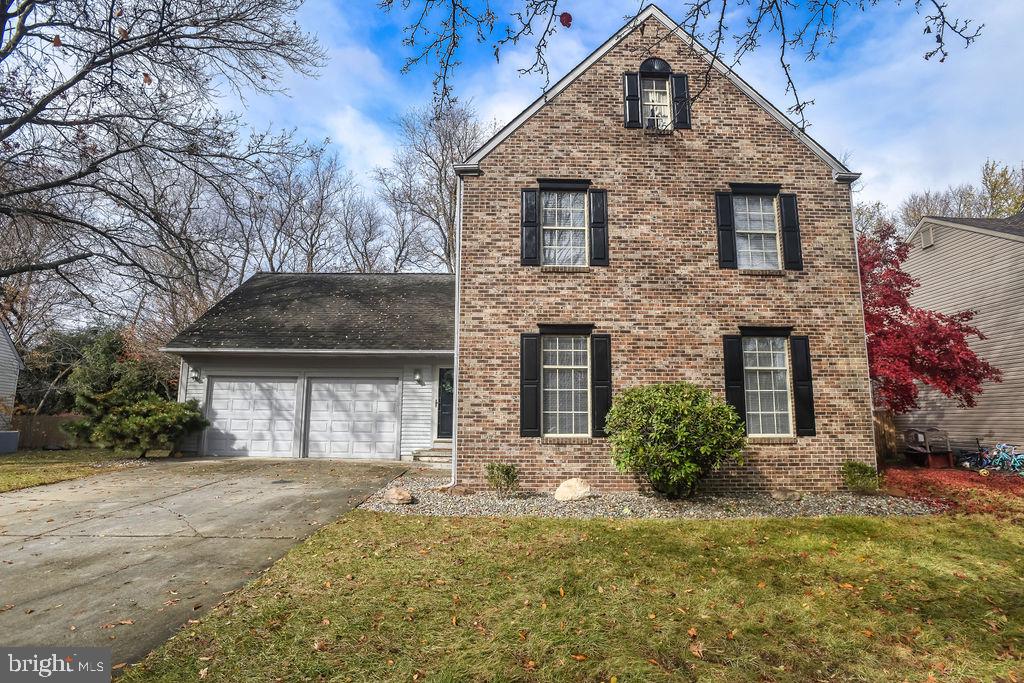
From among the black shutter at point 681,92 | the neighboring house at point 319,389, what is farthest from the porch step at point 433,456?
the black shutter at point 681,92

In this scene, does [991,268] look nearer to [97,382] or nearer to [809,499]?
[809,499]

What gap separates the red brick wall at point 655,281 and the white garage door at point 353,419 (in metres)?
5.25

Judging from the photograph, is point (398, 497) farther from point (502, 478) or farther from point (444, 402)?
point (444, 402)

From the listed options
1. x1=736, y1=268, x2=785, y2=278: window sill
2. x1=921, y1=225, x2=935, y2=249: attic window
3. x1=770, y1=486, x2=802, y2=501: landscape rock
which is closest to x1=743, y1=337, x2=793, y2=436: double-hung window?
x1=770, y1=486, x2=802, y2=501: landscape rock

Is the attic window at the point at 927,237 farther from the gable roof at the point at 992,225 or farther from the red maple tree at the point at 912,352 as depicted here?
the red maple tree at the point at 912,352

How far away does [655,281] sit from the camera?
31.7ft

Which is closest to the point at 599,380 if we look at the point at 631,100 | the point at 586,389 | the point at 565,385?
the point at 586,389

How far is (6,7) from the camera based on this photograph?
39.3ft

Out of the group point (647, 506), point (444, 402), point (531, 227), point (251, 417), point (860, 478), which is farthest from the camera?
point (251, 417)

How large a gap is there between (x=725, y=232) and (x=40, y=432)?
24284 millimetres

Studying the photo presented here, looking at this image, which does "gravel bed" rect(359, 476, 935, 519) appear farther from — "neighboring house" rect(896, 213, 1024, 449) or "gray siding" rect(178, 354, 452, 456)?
"neighboring house" rect(896, 213, 1024, 449)

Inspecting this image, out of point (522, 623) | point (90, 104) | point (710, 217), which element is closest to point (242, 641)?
point (522, 623)

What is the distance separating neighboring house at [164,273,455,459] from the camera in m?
13.7

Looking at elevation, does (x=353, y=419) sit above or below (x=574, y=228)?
below
